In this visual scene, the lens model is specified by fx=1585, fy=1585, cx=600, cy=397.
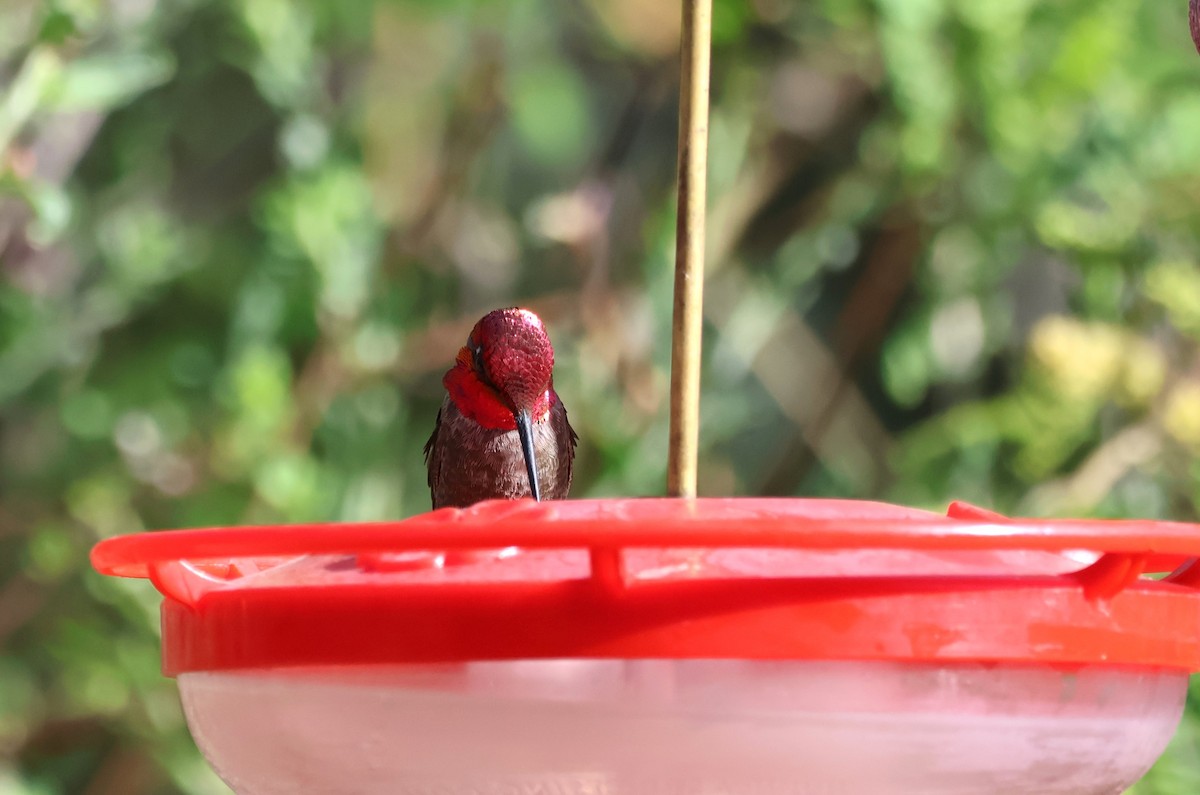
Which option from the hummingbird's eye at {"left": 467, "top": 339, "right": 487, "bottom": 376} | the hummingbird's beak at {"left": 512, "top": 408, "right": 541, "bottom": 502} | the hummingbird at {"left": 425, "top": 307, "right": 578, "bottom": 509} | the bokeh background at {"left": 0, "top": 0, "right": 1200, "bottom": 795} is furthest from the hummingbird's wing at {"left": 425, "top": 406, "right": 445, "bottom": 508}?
the bokeh background at {"left": 0, "top": 0, "right": 1200, "bottom": 795}

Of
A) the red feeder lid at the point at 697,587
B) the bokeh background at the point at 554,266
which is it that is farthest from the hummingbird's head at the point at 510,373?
the bokeh background at the point at 554,266

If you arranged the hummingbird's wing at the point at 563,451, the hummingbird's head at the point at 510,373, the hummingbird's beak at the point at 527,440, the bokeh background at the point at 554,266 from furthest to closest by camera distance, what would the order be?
the bokeh background at the point at 554,266, the hummingbird's wing at the point at 563,451, the hummingbird's head at the point at 510,373, the hummingbird's beak at the point at 527,440

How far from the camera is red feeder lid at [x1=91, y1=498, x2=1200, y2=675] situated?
82 centimetres

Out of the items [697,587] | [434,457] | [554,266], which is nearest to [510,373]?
[434,457]

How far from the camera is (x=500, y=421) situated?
6.27 ft

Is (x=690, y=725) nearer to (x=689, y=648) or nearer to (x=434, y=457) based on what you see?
(x=689, y=648)

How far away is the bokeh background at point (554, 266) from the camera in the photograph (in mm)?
3281

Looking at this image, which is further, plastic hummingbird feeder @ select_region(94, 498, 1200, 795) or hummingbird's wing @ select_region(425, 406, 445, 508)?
hummingbird's wing @ select_region(425, 406, 445, 508)

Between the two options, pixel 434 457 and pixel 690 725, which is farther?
pixel 434 457

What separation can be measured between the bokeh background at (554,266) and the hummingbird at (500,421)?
3.46 ft

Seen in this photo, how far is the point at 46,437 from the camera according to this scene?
12.5 feet

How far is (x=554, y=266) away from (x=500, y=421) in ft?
7.44

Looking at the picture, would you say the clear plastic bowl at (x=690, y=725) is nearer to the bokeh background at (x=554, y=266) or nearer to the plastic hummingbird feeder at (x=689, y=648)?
the plastic hummingbird feeder at (x=689, y=648)

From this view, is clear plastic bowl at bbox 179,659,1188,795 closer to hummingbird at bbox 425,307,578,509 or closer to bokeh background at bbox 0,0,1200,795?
hummingbird at bbox 425,307,578,509
